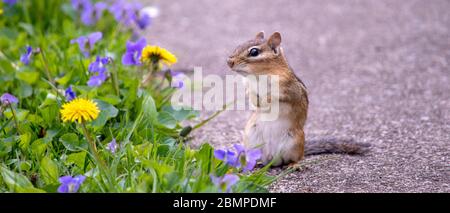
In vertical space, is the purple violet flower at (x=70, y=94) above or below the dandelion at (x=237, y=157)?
above

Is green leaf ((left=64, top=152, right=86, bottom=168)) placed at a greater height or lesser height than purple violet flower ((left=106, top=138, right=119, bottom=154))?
lesser

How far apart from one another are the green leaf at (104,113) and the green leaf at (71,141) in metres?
0.16

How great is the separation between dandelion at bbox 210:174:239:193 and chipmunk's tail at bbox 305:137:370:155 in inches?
43.9

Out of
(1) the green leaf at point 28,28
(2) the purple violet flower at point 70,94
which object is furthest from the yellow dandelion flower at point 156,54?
(1) the green leaf at point 28,28

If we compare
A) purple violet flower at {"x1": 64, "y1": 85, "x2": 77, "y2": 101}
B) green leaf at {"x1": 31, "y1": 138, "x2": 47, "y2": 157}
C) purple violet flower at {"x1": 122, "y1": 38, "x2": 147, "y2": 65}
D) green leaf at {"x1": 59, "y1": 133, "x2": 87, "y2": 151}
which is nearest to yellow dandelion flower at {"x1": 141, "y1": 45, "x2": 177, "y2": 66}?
purple violet flower at {"x1": 122, "y1": 38, "x2": 147, "y2": 65}

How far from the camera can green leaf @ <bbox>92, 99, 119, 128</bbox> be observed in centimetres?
386

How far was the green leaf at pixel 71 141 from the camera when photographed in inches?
146

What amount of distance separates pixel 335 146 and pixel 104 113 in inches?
46.1

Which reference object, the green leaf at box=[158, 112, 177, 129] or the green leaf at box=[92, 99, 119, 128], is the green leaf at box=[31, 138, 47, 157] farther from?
the green leaf at box=[158, 112, 177, 129]

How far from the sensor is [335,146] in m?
4.05

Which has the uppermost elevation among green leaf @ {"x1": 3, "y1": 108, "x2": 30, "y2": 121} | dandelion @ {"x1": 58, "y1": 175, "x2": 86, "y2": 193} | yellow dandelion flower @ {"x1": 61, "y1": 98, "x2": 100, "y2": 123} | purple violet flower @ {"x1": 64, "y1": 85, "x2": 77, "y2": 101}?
purple violet flower @ {"x1": 64, "y1": 85, "x2": 77, "y2": 101}

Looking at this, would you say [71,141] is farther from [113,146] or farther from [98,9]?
[98,9]

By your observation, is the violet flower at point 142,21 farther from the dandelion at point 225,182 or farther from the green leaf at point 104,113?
the dandelion at point 225,182

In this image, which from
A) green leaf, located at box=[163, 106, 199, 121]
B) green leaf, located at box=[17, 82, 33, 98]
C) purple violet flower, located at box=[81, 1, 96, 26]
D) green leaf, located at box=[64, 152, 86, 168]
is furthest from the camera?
purple violet flower, located at box=[81, 1, 96, 26]
